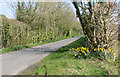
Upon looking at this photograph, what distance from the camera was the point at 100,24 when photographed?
8.52 meters

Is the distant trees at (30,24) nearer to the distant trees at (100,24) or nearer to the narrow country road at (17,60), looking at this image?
the narrow country road at (17,60)

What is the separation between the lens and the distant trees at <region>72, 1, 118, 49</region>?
8516 mm

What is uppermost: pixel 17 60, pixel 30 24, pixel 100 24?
pixel 100 24

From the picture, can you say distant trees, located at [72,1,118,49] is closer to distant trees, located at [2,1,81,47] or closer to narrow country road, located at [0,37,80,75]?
narrow country road, located at [0,37,80,75]

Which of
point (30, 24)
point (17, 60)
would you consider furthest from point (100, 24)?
point (30, 24)

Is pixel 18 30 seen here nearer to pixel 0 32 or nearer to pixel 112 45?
pixel 0 32

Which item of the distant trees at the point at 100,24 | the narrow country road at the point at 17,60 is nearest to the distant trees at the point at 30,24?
the narrow country road at the point at 17,60

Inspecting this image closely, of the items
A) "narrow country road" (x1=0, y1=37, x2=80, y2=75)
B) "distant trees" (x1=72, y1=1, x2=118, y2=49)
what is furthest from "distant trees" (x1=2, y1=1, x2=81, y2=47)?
"distant trees" (x1=72, y1=1, x2=118, y2=49)

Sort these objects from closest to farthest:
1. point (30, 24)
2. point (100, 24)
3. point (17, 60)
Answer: point (17, 60) < point (100, 24) < point (30, 24)

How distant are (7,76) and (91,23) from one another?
6157mm

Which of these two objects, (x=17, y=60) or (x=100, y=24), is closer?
(x=17, y=60)

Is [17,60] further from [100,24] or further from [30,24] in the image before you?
[30,24]

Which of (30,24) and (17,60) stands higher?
(30,24)

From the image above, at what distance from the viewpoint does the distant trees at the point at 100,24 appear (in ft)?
27.9
